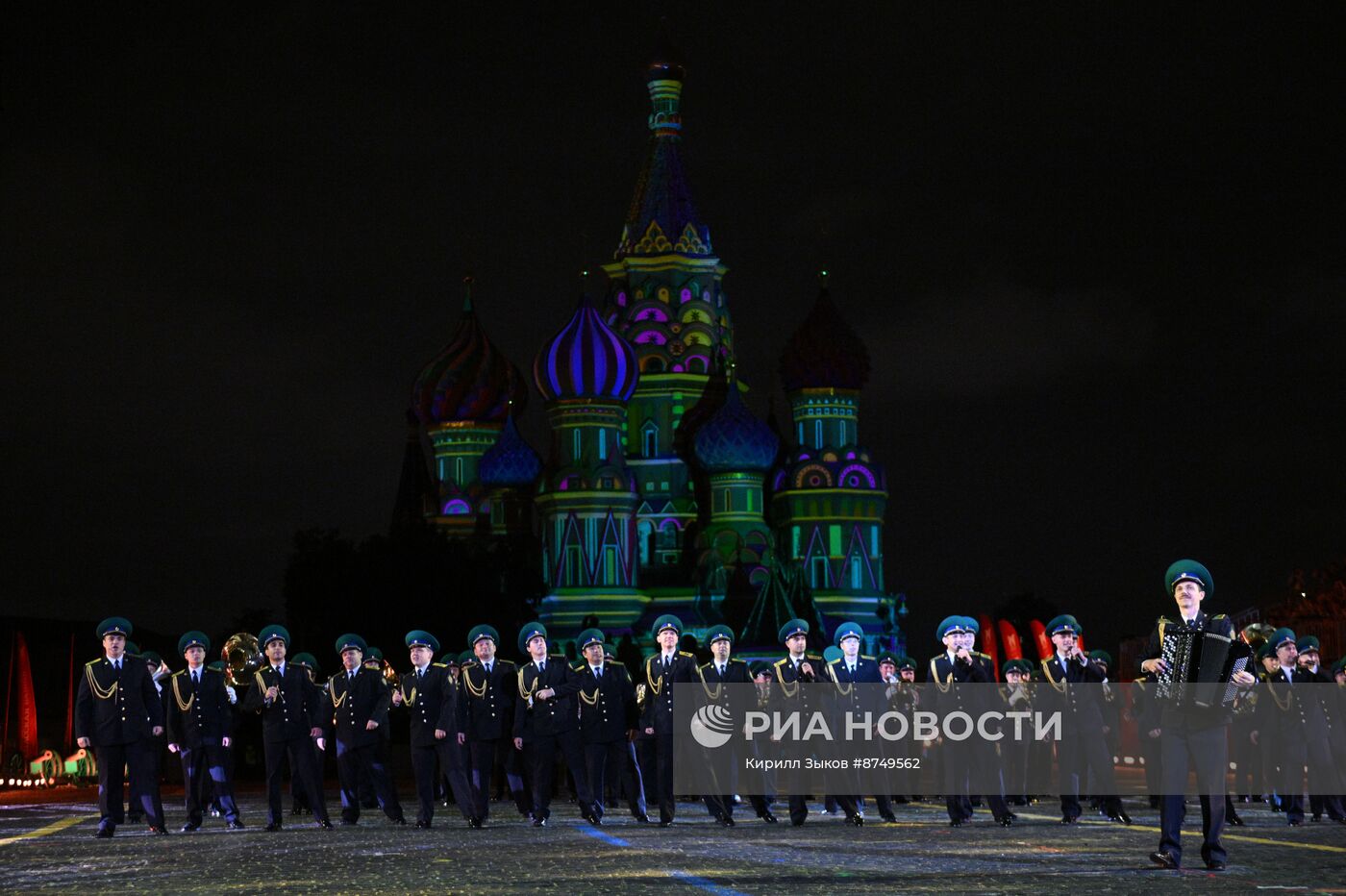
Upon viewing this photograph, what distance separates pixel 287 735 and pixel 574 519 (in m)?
70.9

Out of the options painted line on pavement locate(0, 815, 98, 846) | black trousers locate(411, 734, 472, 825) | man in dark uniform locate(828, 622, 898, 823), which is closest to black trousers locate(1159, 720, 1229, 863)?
man in dark uniform locate(828, 622, 898, 823)

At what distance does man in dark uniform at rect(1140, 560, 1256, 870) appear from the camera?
13141 millimetres

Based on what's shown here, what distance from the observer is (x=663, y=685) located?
21031 millimetres

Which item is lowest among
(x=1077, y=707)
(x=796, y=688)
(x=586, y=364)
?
(x=1077, y=707)

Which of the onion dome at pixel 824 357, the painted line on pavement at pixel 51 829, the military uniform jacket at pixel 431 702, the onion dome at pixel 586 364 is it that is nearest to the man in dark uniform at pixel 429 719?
the military uniform jacket at pixel 431 702

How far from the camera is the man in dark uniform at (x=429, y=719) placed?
68.4ft

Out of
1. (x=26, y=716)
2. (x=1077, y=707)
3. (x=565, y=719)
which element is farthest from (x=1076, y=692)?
(x=26, y=716)

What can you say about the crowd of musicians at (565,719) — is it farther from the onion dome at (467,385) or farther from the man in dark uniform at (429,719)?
the onion dome at (467,385)

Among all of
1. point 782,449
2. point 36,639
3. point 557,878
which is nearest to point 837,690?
point 557,878

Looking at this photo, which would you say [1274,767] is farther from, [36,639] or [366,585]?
[36,639]

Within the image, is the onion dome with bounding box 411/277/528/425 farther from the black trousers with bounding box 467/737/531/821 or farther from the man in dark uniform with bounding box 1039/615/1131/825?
the man in dark uniform with bounding box 1039/615/1131/825

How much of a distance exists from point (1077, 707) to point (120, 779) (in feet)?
27.6

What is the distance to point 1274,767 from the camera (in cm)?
2128

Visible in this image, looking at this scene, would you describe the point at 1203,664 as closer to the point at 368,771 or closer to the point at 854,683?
the point at 854,683
